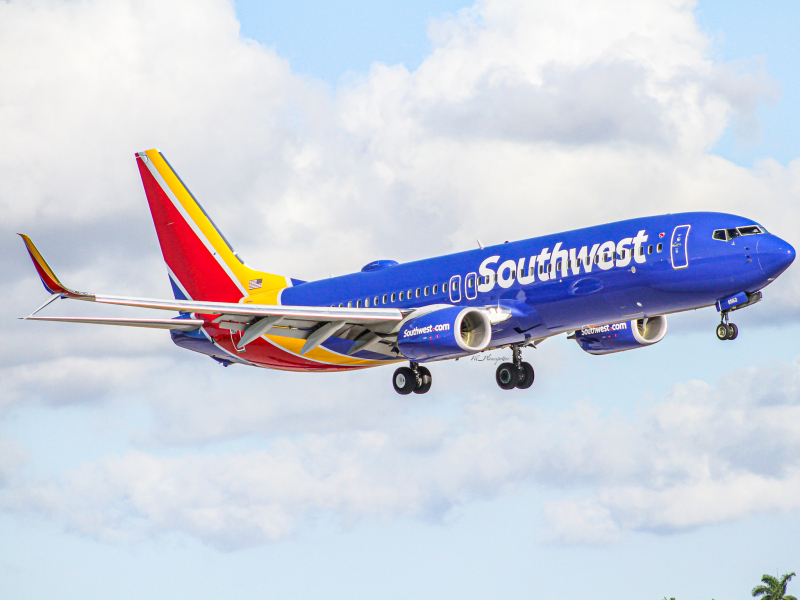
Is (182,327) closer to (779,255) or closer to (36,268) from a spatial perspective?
(36,268)

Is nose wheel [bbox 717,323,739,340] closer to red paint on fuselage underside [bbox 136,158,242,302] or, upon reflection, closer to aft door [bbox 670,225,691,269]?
aft door [bbox 670,225,691,269]

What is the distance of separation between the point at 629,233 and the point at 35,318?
21.8 metres

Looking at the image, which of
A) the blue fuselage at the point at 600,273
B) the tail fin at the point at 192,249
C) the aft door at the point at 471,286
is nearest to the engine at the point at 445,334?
the blue fuselage at the point at 600,273

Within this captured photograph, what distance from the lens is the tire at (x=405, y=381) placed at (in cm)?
4953

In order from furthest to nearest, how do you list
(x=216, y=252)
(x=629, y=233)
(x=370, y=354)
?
(x=216, y=252), (x=370, y=354), (x=629, y=233)

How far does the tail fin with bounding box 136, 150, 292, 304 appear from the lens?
184 ft

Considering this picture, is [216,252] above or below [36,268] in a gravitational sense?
above

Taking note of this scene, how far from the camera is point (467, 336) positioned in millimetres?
44312

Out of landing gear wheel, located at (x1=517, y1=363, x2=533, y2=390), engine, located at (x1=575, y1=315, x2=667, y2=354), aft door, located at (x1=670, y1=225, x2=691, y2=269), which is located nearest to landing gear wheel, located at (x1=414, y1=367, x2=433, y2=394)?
landing gear wheel, located at (x1=517, y1=363, x2=533, y2=390)

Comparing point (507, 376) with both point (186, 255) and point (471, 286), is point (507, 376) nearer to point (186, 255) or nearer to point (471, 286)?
point (471, 286)

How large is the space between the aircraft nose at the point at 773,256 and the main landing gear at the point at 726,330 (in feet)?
7.88

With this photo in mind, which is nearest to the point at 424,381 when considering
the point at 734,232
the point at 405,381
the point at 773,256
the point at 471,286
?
the point at 405,381

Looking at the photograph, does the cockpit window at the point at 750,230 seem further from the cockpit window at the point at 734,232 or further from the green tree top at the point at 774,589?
the green tree top at the point at 774,589

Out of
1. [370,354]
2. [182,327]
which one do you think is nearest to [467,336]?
[370,354]
